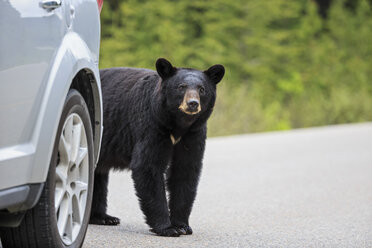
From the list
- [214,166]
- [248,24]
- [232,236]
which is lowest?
[248,24]

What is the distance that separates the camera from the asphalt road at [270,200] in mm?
5555

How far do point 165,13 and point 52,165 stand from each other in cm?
2504

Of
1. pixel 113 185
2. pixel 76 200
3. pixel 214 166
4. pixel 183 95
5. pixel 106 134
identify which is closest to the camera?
pixel 76 200

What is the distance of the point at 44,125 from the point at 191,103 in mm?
2128

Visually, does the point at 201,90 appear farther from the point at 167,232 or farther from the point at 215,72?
the point at 167,232

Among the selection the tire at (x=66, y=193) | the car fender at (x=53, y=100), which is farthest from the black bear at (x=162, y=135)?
the car fender at (x=53, y=100)

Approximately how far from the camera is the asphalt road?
5555 mm

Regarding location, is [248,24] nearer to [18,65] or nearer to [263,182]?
[263,182]

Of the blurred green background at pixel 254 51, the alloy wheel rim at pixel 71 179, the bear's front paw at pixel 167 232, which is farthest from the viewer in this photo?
the blurred green background at pixel 254 51

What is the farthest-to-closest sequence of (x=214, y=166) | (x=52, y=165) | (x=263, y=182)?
(x=214, y=166) → (x=263, y=182) → (x=52, y=165)

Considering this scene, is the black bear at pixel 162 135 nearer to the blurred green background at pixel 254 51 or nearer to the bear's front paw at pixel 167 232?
the bear's front paw at pixel 167 232

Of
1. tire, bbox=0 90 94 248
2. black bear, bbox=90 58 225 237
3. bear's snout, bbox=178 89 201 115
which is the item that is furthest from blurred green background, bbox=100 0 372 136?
tire, bbox=0 90 94 248

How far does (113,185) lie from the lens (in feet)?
29.1

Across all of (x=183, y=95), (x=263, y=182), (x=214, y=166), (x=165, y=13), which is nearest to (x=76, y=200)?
(x=183, y=95)
